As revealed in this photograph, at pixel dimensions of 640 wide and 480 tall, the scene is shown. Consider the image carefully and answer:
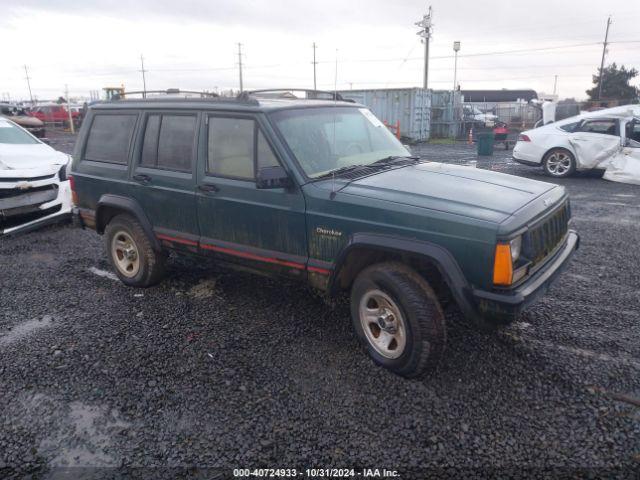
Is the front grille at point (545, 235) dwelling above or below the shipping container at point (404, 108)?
below

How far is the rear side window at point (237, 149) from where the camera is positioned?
12.5 ft

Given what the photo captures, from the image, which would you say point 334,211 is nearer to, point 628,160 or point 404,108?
point 628,160

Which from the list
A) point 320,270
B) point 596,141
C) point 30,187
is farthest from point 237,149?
point 596,141

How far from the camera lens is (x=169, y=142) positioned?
4.46m

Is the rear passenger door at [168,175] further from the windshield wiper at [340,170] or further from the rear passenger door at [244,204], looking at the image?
the windshield wiper at [340,170]

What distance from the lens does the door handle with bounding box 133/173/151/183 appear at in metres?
4.56

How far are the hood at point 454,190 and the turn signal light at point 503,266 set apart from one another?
0.18m

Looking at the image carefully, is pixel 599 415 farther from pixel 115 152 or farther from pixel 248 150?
pixel 115 152

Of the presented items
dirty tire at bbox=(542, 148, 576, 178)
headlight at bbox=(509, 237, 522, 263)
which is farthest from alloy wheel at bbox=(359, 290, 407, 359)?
dirty tire at bbox=(542, 148, 576, 178)

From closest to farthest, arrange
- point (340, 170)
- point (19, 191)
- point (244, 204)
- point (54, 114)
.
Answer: point (340, 170), point (244, 204), point (19, 191), point (54, 114)

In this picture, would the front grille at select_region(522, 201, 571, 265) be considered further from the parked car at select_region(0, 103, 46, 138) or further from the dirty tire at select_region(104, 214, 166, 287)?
the parked car at select_region(0, 103, 46, 138)

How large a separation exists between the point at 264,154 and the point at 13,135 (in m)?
7.10

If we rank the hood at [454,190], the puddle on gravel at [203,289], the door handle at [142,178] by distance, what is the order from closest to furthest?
the hood at [454,190] → the door handle at [142,178] → the puddle on gravel at [203,289]

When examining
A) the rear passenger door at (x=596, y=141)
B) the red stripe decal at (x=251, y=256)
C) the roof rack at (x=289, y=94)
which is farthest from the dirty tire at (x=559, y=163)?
the red stripe decal at (x=251, y=256)
